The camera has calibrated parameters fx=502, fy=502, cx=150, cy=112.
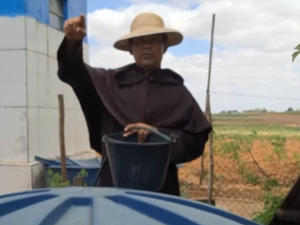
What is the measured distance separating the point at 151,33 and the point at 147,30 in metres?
0.03

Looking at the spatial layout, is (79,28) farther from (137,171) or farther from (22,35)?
(22,35)

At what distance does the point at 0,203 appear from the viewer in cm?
123

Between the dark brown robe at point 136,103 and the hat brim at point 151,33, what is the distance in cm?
11

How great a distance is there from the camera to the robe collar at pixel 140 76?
84.3 inches

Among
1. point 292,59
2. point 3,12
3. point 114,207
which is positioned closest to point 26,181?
point 3,12

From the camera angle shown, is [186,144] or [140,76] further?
[140,76]

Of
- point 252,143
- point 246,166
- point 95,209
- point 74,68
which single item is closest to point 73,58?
point 74,68

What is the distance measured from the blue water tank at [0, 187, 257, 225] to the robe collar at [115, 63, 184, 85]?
880 mm

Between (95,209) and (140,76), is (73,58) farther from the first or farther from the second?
(95,209)

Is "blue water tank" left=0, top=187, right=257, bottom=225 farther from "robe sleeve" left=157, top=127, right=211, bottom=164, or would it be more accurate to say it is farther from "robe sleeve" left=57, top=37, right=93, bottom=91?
"robe sleeve" left=57, top=37, right=93, bottom=91

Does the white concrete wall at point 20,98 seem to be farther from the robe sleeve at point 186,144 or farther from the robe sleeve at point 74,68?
the robe sleeve at point 186,144

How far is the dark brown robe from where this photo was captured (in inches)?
Result: 80.1

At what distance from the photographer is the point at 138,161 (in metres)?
1.60

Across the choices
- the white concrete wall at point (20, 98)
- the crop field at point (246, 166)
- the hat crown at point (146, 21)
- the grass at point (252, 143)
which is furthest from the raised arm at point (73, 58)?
the grass at point (252, 143)
